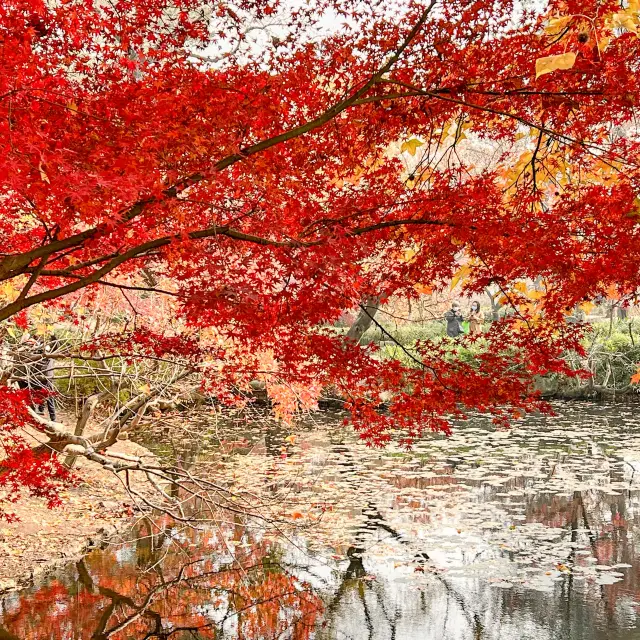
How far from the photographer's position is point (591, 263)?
4.40 meters

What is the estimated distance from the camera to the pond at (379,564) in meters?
5.51

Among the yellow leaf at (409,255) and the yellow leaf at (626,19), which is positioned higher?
the yellow leaf at (626,19)

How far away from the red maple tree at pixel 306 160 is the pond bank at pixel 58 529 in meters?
2.11

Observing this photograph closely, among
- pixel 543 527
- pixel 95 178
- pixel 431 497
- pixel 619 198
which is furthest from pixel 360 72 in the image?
pixel 431 497

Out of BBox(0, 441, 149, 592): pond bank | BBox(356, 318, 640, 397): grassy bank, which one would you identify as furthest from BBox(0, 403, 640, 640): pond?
BBox(356, 318, 640, 397): grassy bank

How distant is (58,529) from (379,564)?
345 cm

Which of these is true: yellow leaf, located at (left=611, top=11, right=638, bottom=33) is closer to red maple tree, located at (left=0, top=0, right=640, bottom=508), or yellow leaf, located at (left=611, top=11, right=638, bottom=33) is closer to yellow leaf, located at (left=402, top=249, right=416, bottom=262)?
red maple tree, located at (left=0, top=0, right=640, bottom=508)

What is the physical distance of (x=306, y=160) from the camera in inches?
173

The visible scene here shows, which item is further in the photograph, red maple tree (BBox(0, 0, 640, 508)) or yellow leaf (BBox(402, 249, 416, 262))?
yellow leaf (BBox(402, 249, 416, 262))

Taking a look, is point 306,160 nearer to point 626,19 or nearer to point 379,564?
point 626,19

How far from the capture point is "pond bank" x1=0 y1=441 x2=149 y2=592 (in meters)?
6.54

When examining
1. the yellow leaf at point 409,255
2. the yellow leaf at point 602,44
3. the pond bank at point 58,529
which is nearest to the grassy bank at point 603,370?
the pond bank at point 58,529

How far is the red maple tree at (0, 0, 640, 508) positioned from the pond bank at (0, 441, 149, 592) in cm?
211

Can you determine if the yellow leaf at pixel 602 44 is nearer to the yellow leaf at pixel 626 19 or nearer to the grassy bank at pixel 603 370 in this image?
the yellow leaf at pixel 626 19
